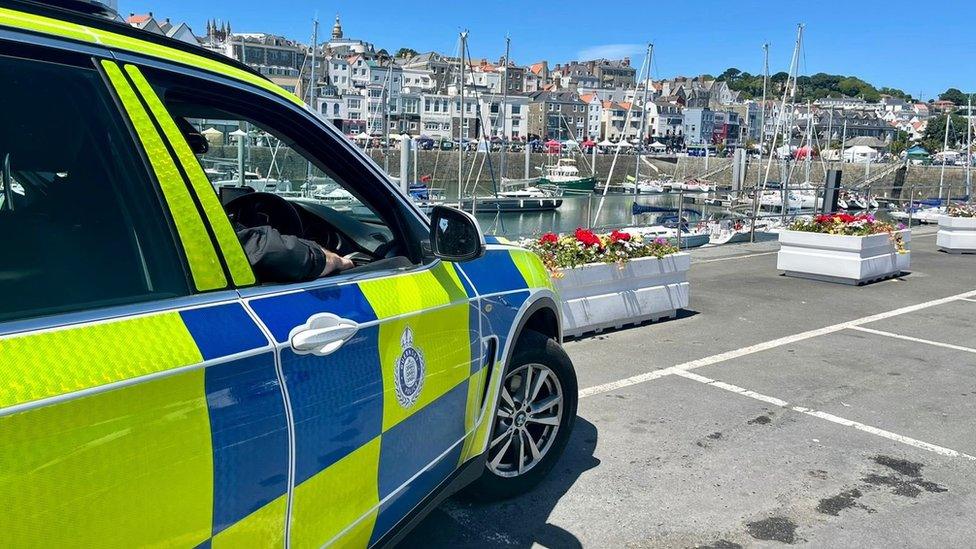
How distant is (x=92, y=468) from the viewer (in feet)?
5.22

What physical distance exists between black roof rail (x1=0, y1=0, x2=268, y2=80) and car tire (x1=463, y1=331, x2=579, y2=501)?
1919 mm

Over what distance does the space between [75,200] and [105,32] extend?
0.45 meters

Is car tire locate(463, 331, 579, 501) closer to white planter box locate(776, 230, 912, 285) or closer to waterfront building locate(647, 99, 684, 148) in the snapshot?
white planter box locate(776, 230, 912, 285)

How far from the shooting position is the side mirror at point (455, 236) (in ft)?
9.72

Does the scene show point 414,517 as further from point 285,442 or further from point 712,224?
point 712,224

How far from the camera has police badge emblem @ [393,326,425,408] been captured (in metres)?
2.62

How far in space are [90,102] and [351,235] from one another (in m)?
1.63

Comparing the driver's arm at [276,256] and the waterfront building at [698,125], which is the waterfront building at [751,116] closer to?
the waterfront building at [698,125]

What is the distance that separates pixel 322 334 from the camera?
224cm

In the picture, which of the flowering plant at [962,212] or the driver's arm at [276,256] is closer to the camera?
the driver's arm at [276,256]

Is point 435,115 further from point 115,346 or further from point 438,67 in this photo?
point 115,346

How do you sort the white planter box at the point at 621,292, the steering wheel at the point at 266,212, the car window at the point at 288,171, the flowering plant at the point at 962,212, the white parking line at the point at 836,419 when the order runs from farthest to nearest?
the flowering plant at the point at 962,212 < the white planter box at the point at 621,292 < the white parking line at the point at 836,419 < the steering wheel at the point at 266,212 < the car window at the point at 288,171

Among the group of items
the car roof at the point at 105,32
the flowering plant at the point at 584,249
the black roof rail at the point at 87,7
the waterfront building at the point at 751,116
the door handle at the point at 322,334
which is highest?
the waterfront building at the point at 751,116

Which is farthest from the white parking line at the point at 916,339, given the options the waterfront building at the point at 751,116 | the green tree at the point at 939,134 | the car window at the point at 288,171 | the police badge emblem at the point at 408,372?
the waterfront building at the point at 751,116
